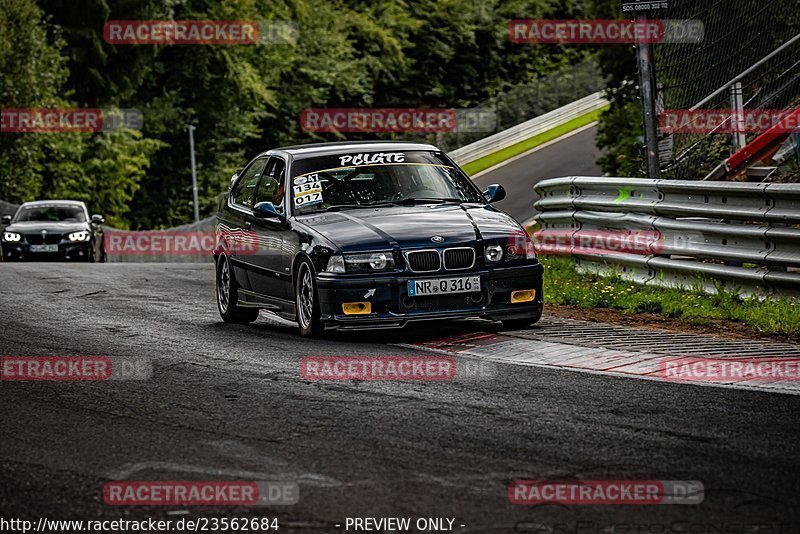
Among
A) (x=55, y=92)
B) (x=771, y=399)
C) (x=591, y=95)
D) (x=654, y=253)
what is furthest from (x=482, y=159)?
(x=771, y=399)

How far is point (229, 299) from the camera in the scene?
1296cm

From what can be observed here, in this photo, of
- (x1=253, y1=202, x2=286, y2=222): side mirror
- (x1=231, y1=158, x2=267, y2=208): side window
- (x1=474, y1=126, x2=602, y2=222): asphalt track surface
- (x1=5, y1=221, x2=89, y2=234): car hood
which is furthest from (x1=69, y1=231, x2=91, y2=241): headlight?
(x1=253, y1=202, x2=286, y2=222): side mirror

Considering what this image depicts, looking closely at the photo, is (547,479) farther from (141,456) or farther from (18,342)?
(18,342)

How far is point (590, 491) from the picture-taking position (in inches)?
219

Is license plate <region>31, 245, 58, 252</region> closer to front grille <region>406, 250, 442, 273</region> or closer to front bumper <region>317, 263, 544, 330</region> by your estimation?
front bumper <region>317, 263, 544, 330</region>

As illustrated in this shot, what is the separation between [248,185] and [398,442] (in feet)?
22.7

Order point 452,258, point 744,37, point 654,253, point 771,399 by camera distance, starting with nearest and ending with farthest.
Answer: point 771,399, point 452,258, point 654,253, point 744,37

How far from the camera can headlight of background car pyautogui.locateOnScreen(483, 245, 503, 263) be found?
35.5 feet

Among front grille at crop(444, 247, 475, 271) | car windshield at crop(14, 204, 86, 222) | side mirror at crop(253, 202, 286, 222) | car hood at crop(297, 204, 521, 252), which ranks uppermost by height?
side mirror at crop(253, 202, 286, 222)

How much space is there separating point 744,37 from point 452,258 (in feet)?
29.6

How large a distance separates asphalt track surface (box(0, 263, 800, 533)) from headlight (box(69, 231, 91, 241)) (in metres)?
19.6
